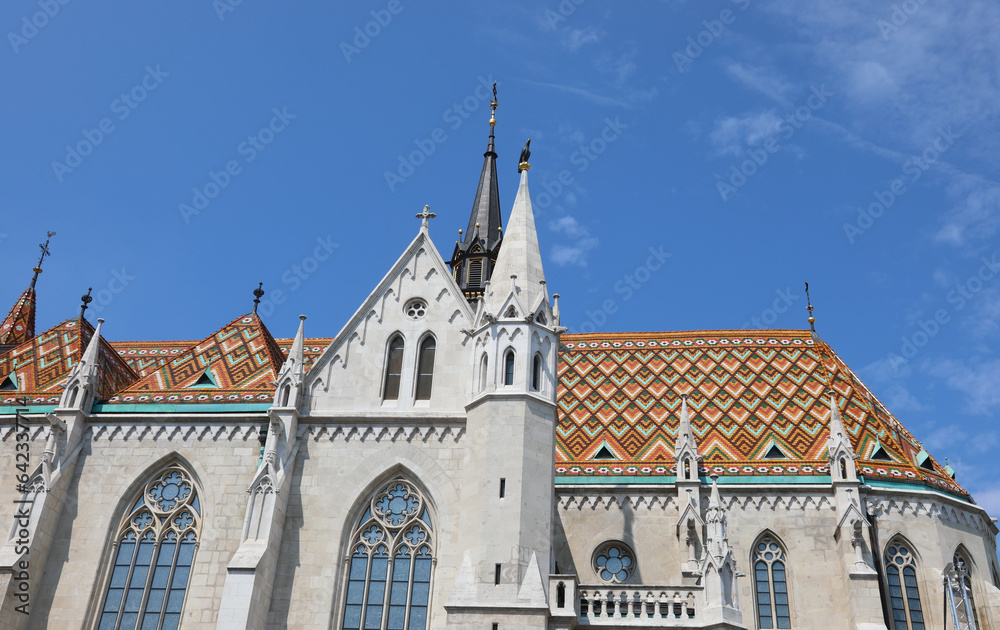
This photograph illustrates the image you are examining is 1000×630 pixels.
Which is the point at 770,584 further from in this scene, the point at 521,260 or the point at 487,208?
the point at 487,208

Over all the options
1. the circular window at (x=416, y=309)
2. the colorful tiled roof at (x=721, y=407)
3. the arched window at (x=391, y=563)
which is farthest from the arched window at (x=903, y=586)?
the circular window at (x=416, y=309)

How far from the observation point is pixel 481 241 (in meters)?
37.5

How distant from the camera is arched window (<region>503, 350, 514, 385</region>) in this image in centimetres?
2098

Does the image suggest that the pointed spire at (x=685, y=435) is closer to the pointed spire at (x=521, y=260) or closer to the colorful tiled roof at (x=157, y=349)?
the pointed spire at (x=521, y=260)

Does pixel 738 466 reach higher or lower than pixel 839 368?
lower

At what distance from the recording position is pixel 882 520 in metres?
24.4

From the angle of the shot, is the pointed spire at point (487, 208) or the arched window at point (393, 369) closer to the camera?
the arched window at point (393, 369)

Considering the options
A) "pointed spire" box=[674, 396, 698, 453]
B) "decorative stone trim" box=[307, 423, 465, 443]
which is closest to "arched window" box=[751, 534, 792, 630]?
"pointed spire" box=[674, 396, 698, 453]

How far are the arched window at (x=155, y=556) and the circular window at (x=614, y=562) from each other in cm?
980

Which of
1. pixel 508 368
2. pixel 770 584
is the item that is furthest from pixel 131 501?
pixel 770 584

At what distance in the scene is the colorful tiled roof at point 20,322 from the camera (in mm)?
37344

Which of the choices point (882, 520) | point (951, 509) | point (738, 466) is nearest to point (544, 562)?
point (738, 466)

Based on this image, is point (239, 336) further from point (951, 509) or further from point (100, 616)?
point (951, 509)

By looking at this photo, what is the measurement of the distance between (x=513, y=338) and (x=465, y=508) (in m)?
3.89
